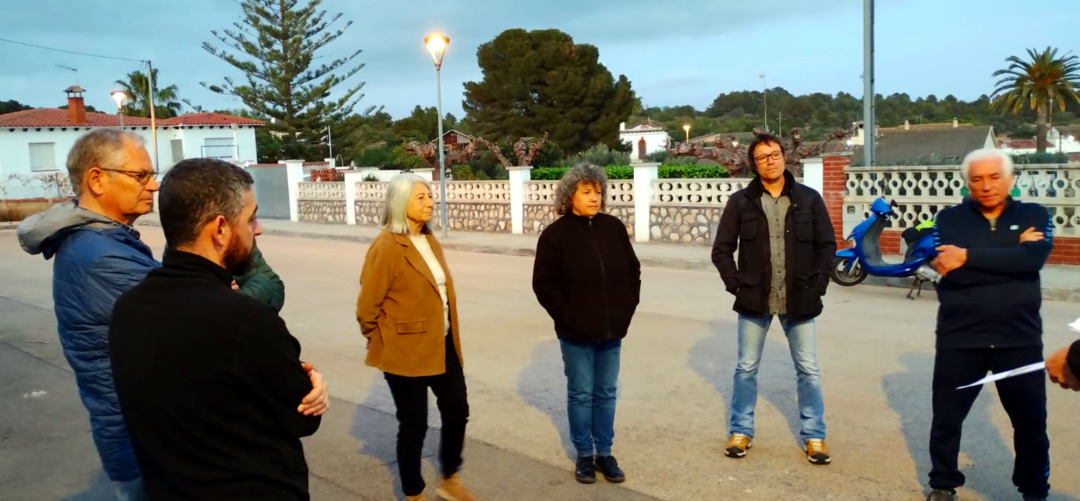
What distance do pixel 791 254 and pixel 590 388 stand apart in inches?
49.6

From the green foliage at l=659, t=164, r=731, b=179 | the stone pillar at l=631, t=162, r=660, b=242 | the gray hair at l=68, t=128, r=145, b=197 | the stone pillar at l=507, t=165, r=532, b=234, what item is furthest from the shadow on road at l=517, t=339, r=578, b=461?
the green foliage at l=659, t=164, r=731, b=179

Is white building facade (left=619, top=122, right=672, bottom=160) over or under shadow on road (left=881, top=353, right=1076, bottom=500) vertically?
over

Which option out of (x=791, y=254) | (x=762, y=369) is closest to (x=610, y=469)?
(x=791, y=254)

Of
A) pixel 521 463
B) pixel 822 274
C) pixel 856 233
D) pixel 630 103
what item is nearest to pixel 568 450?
pixel 521 463

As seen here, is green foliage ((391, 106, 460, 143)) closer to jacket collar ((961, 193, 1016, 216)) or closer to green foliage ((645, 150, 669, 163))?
green foliage ((645, 150, 669, 163))

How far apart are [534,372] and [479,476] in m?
2.37

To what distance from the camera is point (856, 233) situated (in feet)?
37.4

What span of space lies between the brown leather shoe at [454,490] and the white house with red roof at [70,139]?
3811cm

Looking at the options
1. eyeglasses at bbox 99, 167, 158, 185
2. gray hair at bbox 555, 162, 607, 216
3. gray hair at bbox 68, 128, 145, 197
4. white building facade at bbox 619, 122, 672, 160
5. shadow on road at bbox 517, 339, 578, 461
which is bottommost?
shadow on road at bbox 517, 339, 578, 461

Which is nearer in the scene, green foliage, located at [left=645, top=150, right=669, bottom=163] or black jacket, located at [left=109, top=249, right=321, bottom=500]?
black jacket, located at [left=109, top=249, right=321, bottom=500]

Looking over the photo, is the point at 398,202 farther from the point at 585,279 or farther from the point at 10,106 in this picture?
the point at 10,106

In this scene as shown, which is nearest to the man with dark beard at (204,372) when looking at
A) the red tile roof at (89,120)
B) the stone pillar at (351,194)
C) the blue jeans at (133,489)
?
the blue jeans at (133,489)

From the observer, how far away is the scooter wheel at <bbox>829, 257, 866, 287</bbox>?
1152cm

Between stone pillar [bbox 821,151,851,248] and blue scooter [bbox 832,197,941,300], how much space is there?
7.27 feet
